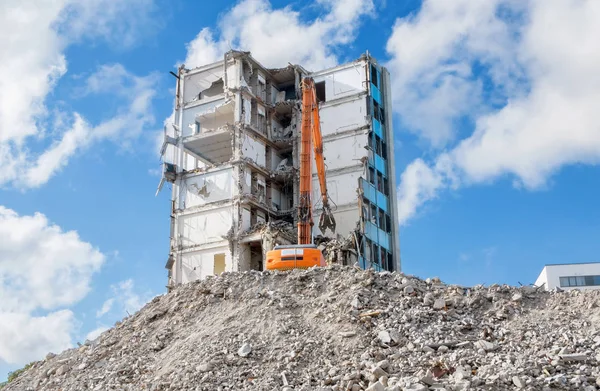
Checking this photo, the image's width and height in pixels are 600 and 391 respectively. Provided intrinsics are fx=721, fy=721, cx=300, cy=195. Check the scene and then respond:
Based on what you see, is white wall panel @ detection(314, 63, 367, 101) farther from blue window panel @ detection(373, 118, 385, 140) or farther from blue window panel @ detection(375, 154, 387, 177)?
blue window panel @ detection(375, 154, 387, 177)

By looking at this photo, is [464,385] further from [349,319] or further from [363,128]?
[363,128]

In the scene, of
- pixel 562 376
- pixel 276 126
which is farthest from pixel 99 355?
pixel 276 126

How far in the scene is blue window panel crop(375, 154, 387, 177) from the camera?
53175 millimetres

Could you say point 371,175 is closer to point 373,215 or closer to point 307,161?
point 373,215

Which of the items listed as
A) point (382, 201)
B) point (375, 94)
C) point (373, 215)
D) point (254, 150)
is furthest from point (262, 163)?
point (375, 94)

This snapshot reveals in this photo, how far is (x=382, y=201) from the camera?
5344 cm

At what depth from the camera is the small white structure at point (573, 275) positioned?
200 feet

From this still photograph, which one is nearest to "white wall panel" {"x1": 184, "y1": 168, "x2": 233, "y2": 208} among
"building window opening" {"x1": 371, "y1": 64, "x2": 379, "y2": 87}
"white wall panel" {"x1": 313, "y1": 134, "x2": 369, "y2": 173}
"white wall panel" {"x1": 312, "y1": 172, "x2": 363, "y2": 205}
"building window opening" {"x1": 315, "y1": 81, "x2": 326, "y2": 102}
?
"white wall panel" {"x1": 312, "y1": 172, "x2": 363, "y2": 205}

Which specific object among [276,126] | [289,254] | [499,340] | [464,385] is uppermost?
[276,126]

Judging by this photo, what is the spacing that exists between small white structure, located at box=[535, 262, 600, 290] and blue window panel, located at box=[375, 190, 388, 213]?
17.2 meters

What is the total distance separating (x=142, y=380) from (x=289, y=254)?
1016 centimetres

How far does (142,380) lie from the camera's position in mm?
22125

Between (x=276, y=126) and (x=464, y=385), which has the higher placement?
(x=276, y=126)

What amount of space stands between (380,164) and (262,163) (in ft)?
28.8
